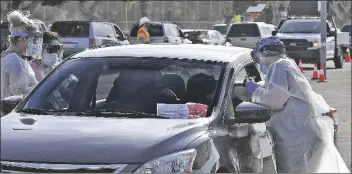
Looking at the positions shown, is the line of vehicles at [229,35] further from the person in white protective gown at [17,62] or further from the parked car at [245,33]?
the person in white protective gown at [17,62]

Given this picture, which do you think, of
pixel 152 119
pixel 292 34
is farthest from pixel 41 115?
pixel 292 34

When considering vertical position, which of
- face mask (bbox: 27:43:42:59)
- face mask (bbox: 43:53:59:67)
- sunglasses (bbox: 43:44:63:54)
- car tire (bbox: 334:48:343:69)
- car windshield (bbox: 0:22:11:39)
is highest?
face mask (bbox: 27:43:42:59)

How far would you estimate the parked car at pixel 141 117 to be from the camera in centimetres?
480

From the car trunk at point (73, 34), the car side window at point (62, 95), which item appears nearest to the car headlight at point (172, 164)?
the car side window at point (62, 95)

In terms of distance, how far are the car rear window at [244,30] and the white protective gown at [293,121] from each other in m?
29.5

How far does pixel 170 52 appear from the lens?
6.63 m

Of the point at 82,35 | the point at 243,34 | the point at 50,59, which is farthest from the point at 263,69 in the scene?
the point at 243,34

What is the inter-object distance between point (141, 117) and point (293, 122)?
1.18m

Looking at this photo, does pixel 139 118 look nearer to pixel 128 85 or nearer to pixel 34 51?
pixel 128 85

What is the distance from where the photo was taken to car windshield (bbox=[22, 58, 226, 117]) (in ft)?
20.1

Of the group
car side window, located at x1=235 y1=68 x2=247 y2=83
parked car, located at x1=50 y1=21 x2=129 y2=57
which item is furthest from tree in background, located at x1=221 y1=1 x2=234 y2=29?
car side window, located at x1=235 y1=68 x2=247 y2=83

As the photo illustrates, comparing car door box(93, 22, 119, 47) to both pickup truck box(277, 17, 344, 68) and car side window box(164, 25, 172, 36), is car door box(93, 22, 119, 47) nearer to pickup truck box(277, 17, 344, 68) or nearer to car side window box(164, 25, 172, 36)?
car side window box(164, 25, 172, 36)

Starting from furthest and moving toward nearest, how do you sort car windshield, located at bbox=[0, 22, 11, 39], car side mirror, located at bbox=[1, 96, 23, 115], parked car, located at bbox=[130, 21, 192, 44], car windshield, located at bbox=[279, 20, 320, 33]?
1. parked car, located at bbox=[130, 21, 192, 44]
2. car windshield, located at bbox=[279, 20, 320, 33]
3. car windshield, located at bbox=[0, 22, 11, 39]
4. car side mirror, located at bbox=[1, 96, 23, 115]

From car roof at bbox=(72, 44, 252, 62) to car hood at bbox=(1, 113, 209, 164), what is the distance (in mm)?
1146
